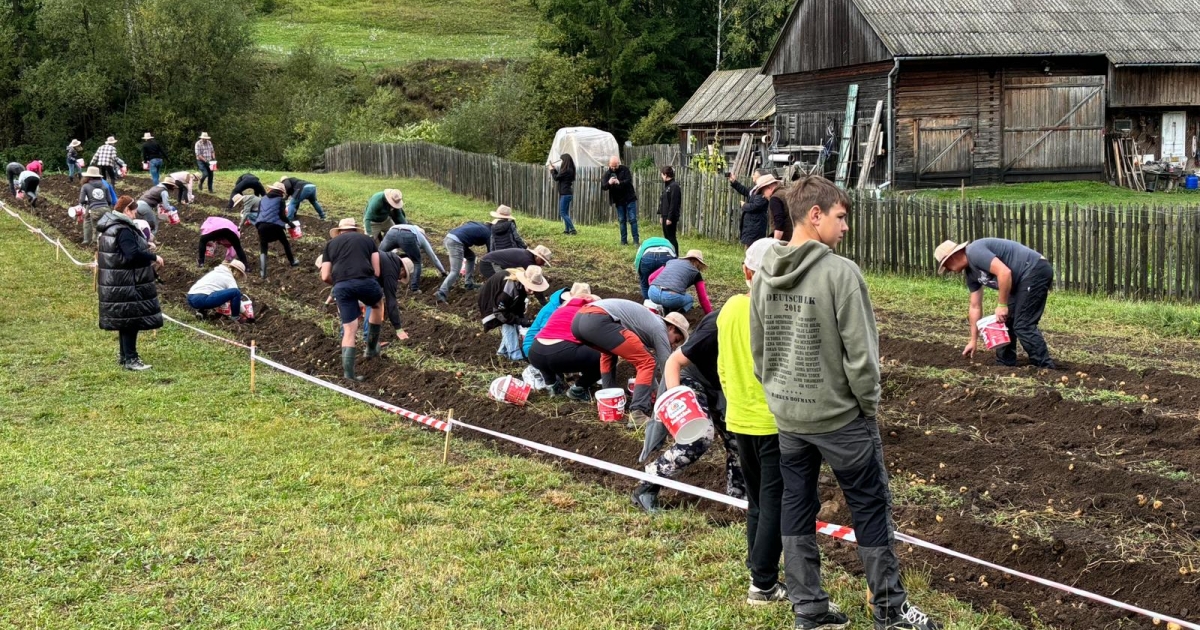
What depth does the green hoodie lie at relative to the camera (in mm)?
4512

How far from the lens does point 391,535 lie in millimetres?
6586

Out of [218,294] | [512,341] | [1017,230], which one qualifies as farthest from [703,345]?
[1017,230]

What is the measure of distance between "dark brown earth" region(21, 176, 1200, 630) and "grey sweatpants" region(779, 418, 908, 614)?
86 centimetres

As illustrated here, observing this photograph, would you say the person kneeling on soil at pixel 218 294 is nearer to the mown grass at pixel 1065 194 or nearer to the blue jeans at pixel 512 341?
the blue jeans at pixel 512 341

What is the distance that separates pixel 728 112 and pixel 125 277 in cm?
3067

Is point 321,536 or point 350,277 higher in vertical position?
point 350,277

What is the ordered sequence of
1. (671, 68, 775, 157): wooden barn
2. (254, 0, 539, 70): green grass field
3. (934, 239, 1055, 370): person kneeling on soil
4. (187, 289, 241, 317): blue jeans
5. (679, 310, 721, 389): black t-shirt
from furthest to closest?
(254, 0, 539, 70): green grass field
(671, 68, 775, 157): wooden barn
(187, 289, 241, 317): blue jeans
(934, 239, 1055, 370): person kneeling on soil
(679, 310, 721, 389): black t-shirt

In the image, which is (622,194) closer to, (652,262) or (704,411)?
(652,262)

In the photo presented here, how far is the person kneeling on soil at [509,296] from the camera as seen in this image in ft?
37.1

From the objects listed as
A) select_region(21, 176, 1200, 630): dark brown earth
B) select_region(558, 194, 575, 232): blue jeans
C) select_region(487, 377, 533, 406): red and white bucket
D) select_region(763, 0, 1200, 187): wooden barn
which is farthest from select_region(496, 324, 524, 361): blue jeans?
select_region(763, 0, 1200, 187): wooden barn

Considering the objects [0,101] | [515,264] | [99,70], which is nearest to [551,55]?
[99,70]

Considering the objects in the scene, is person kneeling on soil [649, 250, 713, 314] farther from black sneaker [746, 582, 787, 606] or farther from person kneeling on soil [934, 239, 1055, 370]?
black sneaker [746, 582, 787, 606]

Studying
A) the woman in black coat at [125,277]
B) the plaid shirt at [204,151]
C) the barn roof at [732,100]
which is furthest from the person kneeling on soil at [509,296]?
the barn roof at [732,100]

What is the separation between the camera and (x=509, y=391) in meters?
9.85
